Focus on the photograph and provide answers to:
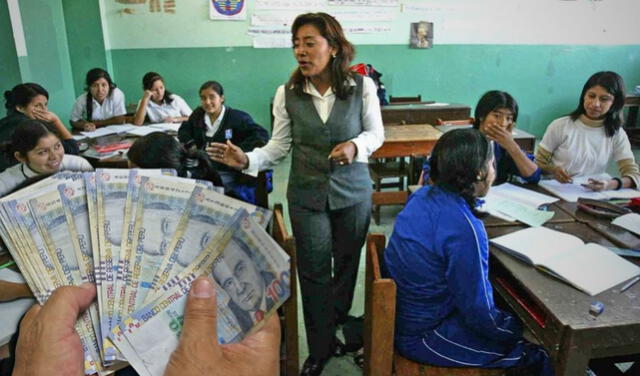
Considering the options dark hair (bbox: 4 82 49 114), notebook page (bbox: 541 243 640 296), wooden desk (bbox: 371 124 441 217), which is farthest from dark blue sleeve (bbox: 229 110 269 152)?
notebook page (bbox: 541 243 640 296)

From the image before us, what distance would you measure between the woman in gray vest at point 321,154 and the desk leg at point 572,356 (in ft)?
2.96

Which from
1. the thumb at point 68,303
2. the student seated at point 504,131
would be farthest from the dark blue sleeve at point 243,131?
the thumb at point 68,303

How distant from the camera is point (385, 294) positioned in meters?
1.20

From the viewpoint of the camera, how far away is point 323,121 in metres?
1.76

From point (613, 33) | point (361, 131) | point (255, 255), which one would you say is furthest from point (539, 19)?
point (255, 255)

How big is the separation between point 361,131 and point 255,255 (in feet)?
4.08

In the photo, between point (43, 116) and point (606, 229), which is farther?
point (43, 116)

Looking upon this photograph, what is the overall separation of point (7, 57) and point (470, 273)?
3500mm

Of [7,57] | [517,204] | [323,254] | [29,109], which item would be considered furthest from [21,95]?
[517,204]

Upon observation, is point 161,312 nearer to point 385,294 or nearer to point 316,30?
point 385,294

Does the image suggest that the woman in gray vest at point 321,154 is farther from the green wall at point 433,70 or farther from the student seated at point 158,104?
the green wall at point 433,70

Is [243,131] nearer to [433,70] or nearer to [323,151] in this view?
[323,151]

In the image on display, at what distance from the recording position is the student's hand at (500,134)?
204cm

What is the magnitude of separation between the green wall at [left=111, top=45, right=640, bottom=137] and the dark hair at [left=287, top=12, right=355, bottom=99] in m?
3.70
